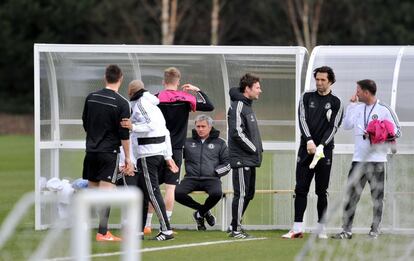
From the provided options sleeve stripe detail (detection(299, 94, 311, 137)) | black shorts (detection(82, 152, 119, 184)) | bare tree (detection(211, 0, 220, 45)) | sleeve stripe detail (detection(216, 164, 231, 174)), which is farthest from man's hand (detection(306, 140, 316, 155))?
bare tree (detection(211, 0, 220, 45))

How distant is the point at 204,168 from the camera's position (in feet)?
48.0

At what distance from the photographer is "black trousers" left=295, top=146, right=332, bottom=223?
1321 centimetres

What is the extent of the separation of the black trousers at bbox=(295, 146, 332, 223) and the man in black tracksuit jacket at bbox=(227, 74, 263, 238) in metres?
0.50

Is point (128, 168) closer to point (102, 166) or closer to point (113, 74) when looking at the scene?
point (102, 166)

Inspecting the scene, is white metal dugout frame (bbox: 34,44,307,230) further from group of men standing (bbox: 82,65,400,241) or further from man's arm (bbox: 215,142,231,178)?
group of men standing (bbox: 82,65,400,241)

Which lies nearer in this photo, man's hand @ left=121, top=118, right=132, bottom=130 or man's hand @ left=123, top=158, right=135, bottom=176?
man's hand @ left=121, top=118, right=132, bottom=130

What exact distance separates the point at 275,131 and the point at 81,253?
397 inches

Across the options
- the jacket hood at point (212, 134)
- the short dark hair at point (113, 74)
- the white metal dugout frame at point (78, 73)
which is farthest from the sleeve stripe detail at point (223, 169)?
the short dark hair at point (113, 74)

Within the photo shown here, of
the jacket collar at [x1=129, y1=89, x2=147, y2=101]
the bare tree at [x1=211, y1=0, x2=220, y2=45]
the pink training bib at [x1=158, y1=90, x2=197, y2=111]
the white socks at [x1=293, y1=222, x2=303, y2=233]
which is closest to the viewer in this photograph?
the jacket collar at [x1=129, y1=89, x2=147, y2=101]

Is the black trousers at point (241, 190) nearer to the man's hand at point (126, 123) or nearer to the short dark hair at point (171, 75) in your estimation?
the short dark hair at point (171, 75)

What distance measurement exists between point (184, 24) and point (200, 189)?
4426 cm

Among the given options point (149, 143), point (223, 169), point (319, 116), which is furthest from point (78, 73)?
point (319, 116)

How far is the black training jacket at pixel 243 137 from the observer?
521 inches

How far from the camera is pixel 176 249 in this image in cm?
1208
